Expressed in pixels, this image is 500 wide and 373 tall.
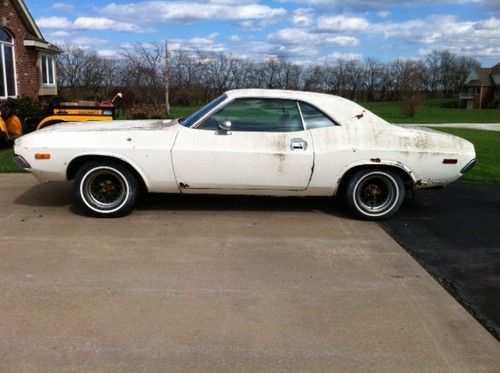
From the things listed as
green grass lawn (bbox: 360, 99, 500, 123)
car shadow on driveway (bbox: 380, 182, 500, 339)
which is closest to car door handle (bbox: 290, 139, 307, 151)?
car shadow on driveway (bbox: 380, 182, 500, 339)

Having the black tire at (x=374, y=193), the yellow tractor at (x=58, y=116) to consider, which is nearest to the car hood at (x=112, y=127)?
the black tire at (x=374, y=193)

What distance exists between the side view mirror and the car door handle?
0.73 m

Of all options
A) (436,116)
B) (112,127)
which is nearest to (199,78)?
(436,116)

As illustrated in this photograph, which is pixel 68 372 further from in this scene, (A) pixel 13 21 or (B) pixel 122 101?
(B) pixel 122 101

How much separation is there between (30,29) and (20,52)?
149cm

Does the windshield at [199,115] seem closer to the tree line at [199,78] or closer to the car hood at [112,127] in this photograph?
the car hood at [112,127]

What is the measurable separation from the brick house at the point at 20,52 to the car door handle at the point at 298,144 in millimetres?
12546

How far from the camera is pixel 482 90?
76375 millimetres

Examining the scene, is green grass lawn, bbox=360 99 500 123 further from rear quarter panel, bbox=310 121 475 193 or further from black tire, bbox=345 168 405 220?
black tire, bbox=345 168 405 220

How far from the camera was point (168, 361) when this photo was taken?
10.2 feet

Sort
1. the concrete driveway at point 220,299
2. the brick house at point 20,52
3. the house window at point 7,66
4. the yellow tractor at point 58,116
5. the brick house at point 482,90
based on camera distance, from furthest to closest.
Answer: the brick house at point 482,90 < the brick house at point 20,52 < the house window at point 7,66 < the yellow tractor at point 58,116 < the concrete driveway at point 220,299

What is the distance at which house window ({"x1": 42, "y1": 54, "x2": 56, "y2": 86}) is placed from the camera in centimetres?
2053

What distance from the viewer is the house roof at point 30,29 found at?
1741 cm

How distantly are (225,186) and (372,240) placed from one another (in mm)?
1740
